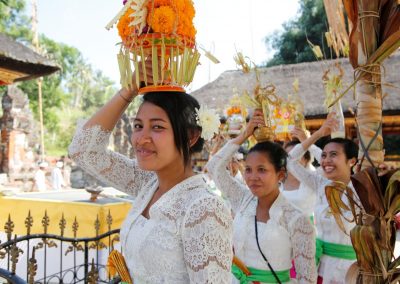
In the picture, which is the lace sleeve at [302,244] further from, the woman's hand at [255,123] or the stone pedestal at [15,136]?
the stone pedestal at [15,136]

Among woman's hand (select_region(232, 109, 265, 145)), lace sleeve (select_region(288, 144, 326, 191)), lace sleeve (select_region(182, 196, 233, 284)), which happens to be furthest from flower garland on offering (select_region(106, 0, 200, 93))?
lace sleeve (select_region(288, 144, 326, 191))

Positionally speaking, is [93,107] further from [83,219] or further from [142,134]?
[142,134]

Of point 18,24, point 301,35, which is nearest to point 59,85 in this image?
point 18,24

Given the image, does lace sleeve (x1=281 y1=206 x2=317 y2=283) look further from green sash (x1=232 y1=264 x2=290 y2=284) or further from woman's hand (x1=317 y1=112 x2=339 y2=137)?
woman's hand (x1=317 y1=112 x2=339 y2=137)

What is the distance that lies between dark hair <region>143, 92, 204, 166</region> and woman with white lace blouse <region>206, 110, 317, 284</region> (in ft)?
4.08

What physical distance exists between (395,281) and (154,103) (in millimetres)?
1203

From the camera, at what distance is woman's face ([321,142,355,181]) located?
3570 mm

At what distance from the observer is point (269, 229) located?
268 cm

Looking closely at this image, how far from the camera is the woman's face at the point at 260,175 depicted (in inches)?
113

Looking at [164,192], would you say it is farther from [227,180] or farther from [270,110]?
[270,110]

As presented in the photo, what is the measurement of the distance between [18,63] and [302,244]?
22.5 feet

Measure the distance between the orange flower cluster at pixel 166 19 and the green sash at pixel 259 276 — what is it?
1.69 metres

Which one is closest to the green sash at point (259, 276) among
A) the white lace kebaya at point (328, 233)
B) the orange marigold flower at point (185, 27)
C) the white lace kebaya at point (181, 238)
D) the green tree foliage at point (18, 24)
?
Result: the white lace kebaya at point (328, 233)

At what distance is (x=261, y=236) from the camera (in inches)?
105
